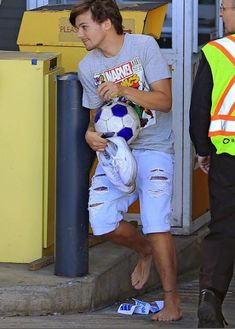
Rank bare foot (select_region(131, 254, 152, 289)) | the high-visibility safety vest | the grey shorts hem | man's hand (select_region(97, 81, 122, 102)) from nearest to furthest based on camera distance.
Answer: the high-visibility safety vest < man's hand (select_region(97, 81, 122, 102)) < the grey shorts hem < bare foot (select_region(131, 254, 152, 289))

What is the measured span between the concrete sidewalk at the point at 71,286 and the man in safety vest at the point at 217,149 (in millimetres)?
871

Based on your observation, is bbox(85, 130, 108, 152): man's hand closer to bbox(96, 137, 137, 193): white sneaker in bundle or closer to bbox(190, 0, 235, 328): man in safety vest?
bbox(96, 137, 137, 193): white sneaker in bundle

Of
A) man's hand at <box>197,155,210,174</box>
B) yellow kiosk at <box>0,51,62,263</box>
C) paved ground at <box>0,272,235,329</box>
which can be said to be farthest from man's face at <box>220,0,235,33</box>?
paved ground at <box>0,272,235,329</box>

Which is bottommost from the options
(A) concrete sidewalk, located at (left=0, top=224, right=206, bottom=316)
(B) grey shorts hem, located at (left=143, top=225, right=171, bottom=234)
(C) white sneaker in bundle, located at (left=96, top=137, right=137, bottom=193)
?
(A) concrete sidewalk, located at (left=0, top=224, right=206, bottom=316)

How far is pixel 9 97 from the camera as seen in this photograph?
625cm

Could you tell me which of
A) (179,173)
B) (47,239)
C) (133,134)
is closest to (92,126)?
(133,134)

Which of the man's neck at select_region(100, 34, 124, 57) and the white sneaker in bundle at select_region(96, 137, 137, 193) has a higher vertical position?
the man's neck at select_region(100, 34, 124, 57)

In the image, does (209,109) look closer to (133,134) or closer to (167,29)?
(133,134)

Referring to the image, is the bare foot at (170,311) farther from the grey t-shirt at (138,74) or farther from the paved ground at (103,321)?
the grey t-shirt at (138,74)

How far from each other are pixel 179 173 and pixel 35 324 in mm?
2180

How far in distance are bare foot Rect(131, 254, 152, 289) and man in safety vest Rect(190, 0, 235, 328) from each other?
2.61 ft

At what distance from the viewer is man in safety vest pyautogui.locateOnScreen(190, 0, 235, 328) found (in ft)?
17.3

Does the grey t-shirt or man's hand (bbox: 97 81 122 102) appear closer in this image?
man's hand (bbox: 97 81 122 102)

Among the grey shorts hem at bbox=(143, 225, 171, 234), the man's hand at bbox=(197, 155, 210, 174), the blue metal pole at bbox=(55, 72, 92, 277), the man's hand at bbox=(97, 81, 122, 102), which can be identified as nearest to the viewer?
the man's hand at bbox=(197, 155, 210, 174)
